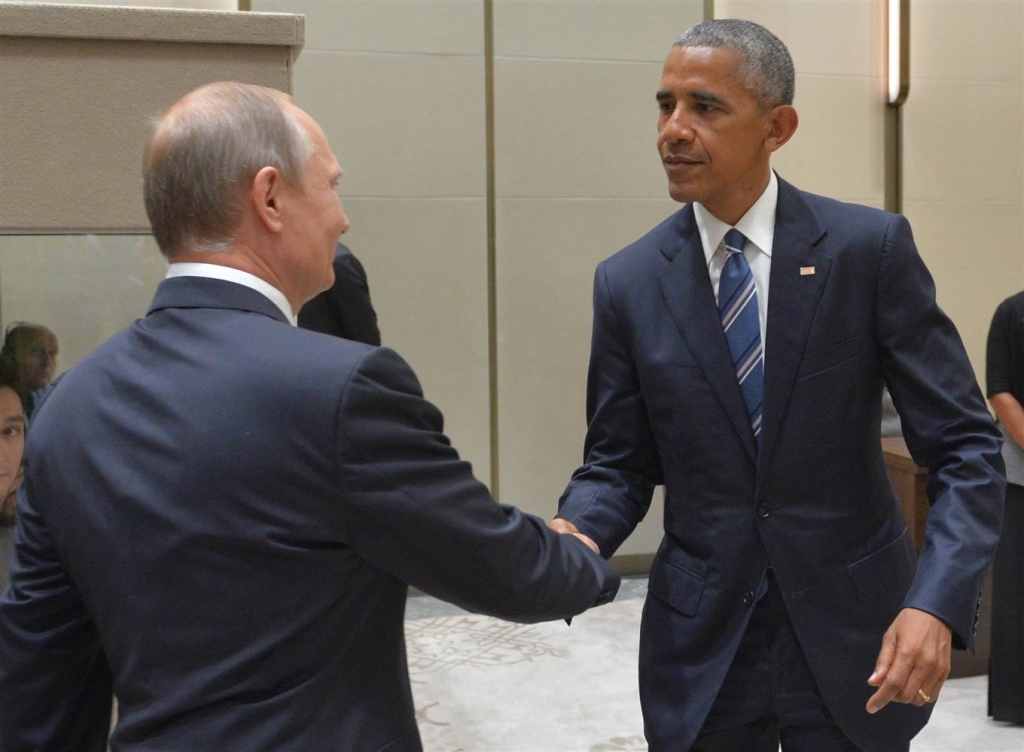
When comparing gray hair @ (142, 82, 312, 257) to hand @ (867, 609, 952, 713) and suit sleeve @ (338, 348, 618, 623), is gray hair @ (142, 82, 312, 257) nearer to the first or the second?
suit sleeve @ (338, 348, 618, 623)

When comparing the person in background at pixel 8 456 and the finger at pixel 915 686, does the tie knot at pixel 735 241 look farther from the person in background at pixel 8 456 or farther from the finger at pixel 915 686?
the person in background at pixel 8 456

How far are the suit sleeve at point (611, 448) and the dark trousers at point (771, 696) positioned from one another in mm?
276

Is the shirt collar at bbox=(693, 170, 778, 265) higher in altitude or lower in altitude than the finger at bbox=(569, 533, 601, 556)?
higher

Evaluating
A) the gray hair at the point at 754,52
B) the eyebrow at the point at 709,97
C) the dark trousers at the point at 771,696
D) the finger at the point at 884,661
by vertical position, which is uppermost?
the gray hair at the point at 754,52

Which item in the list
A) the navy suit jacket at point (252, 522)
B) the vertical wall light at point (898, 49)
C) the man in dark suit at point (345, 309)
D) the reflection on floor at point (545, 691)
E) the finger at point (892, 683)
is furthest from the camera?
the vertical wall light at point (898, 49)

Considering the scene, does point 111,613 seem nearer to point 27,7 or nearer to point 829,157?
point 27,7

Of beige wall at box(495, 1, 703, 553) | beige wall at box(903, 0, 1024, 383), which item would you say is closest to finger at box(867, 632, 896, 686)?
beige wall at box(495, 1, 703, 553)

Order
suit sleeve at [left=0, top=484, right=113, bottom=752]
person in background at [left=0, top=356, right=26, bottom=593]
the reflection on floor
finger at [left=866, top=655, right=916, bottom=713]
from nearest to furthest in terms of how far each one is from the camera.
Answer: suit sleeve at [left=0, top=484, right=113, bottom=752], finger at [left=866, top=655, right=916, bottom=713], person in background at [left=0, top=356, right=26, bottom=593], the reflection on floor

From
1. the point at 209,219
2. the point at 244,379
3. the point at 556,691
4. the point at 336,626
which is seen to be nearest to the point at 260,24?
the point at 209,219

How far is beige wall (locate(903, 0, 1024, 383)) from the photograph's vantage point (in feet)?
20.3

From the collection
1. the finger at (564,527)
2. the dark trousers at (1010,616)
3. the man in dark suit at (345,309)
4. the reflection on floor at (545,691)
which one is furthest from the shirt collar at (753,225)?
the dark trousers at (1010,616)

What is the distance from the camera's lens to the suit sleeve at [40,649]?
1.43 m

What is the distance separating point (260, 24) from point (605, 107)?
360 cm

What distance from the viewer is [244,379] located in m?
1.28
